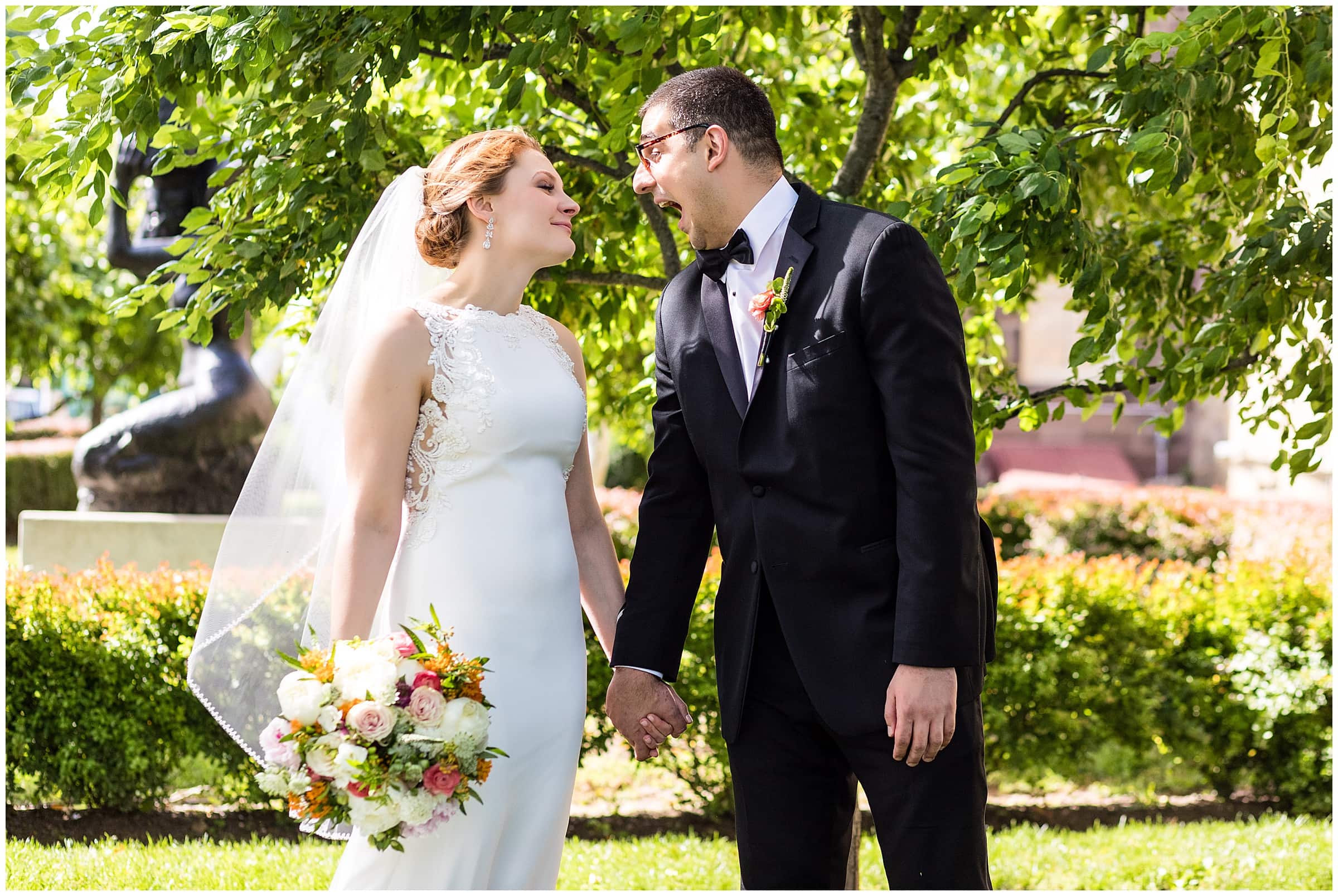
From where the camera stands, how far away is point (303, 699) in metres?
2.19

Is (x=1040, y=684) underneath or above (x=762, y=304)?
underneath

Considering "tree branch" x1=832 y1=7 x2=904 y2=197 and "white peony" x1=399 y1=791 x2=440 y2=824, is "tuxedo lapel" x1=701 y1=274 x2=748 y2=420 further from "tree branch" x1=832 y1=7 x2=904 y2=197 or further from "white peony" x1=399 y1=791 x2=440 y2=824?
"tree branch" x1=832 y1=7 x2=904 y2=197

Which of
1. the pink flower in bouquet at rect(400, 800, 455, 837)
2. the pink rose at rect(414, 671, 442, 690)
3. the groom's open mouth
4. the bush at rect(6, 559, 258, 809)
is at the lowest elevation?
the bush at rect(6, 559, 258, 809)

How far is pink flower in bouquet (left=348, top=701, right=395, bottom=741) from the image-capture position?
2.15 m

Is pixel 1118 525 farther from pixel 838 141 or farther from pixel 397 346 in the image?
pixel 397 346

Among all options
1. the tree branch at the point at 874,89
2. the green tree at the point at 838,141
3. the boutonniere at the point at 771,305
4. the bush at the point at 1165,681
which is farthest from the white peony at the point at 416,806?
the bush at the point at 1165,681

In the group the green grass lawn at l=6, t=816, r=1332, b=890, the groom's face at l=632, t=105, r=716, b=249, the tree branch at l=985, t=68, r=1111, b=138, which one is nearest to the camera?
the groom's face at l=632, t=105, r=716, b=249

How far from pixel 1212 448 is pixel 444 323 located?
2945cm

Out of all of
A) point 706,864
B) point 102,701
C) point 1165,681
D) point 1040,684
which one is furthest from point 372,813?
point 1165,681

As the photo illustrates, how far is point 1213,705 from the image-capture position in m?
5.80

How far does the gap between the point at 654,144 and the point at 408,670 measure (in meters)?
1.32

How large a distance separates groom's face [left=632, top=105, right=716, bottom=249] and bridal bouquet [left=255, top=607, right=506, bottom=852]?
1175 millimetres

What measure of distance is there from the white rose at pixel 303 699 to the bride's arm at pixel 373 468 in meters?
0.45

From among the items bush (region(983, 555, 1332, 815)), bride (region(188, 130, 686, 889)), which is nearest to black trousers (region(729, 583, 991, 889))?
bride (region(188, 130, 686, 889))
